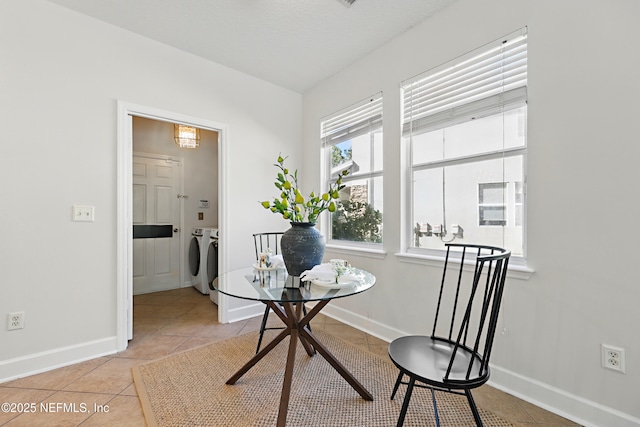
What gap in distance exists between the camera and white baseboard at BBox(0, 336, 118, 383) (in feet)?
6.20

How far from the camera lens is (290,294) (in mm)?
1440

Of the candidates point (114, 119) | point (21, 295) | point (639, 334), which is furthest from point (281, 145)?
point (639, 334)

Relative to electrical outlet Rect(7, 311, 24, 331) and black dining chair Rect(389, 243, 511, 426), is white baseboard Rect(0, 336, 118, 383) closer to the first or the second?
electrical outlet Rect(7, 311, 24, 331)

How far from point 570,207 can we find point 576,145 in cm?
34

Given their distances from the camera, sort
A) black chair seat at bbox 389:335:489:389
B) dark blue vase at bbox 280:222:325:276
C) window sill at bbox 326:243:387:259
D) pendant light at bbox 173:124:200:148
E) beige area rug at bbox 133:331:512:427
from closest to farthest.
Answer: black chair seat at bbox 389:335:489:389, beige area rug at bbox 133:331:512:427, dark blue vase at bbox 280:222:325:276, window sill at bbox 326:243:387:259, pendant light at bbox 173:124:200:148

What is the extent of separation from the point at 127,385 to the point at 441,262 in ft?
7.61

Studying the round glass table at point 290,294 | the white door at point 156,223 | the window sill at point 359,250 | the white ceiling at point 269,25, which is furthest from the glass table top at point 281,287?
the white door at point 156,223

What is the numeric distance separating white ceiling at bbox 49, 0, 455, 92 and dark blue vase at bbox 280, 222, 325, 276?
1645mm

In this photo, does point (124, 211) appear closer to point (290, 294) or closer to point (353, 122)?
point (290, 294)

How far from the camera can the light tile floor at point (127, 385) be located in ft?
4.96

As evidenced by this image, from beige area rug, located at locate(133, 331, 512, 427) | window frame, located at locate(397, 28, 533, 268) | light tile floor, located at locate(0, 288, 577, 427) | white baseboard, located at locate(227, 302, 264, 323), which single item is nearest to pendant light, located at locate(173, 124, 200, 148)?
light tile floor, located at locate(0, 288, 577, 427)

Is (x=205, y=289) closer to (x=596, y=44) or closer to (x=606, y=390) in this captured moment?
(x=606, y=390)

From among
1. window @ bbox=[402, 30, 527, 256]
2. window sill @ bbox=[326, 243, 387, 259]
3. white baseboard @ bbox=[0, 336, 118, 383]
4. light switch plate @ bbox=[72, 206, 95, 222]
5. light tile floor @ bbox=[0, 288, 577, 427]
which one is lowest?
light tile floor @ bbox=[0, 288, 577, 427]

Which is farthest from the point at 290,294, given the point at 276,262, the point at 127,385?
the point at 127,385
